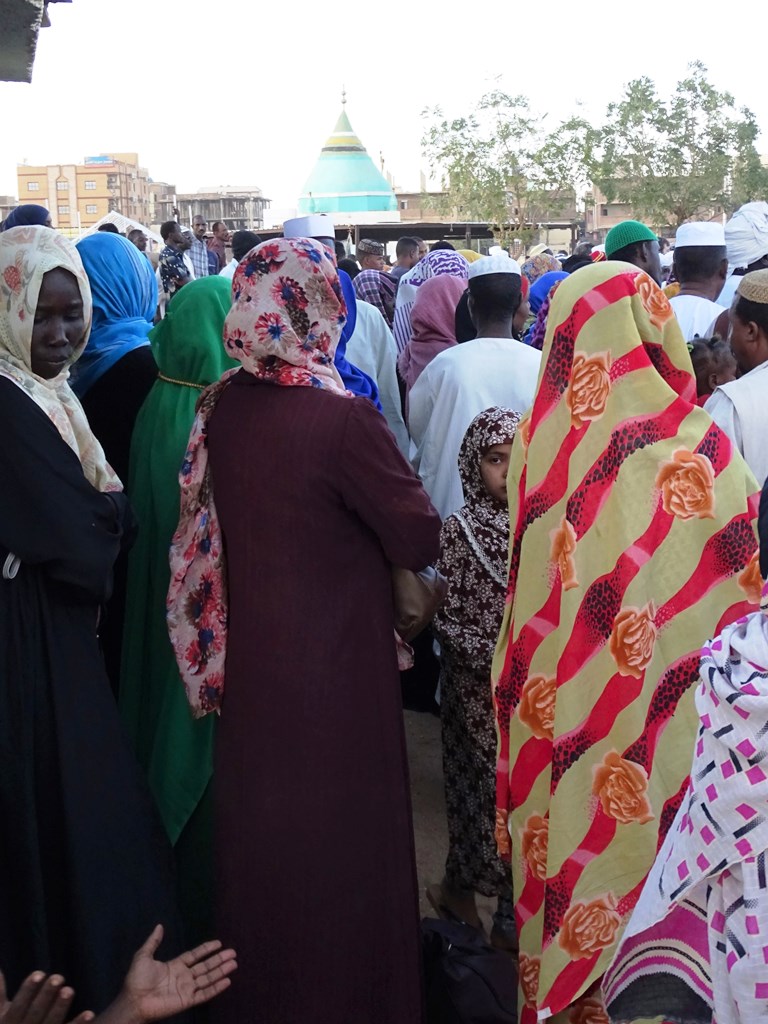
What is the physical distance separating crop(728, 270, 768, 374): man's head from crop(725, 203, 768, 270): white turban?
347 centimetres

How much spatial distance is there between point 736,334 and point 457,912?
6.31 ft

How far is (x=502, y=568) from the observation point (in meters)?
3.30

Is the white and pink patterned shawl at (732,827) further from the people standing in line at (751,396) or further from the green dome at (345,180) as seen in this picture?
the green dome at (345,180)

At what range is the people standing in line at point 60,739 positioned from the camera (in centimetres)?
253

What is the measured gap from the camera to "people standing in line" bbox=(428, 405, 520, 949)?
10.8ft

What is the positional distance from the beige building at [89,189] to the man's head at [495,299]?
50.1 metres

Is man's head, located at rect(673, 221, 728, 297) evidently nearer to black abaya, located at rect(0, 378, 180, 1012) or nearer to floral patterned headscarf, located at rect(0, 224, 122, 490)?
floral patterned headscarf, located at rect(0, 224, 122, 490)

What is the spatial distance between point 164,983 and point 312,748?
79cm

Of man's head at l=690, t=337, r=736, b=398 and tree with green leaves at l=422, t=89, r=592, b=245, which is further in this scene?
tree with green leaves at l=422, t=89, r=592, b=245

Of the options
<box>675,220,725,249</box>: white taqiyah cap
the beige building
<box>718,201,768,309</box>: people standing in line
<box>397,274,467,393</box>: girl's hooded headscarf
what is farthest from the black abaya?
the beige building

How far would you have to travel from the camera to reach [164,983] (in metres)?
1.89

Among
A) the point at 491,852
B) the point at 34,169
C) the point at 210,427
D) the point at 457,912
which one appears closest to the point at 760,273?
the point at 210,427

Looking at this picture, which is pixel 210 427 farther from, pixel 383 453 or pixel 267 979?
pixel 267 979

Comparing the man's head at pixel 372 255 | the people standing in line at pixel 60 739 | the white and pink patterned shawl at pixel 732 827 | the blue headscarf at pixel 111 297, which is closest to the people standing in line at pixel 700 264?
the blue headscarf at pixel 111 297
